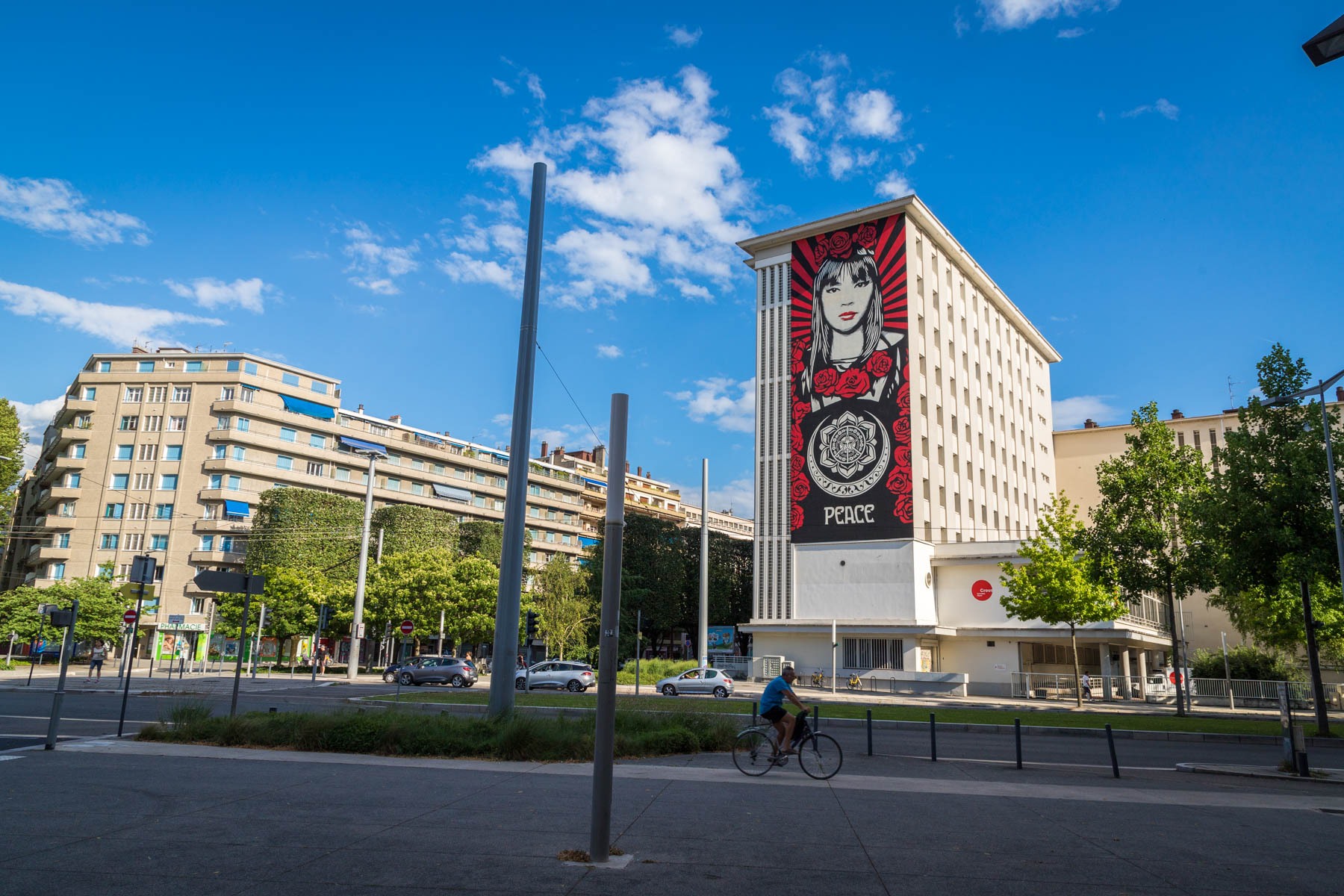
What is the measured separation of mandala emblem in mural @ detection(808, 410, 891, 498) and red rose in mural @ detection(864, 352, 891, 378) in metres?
2.61

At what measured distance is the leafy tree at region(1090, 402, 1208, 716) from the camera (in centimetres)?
2983

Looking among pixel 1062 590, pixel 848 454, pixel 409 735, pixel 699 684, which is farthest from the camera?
pixel 848 454

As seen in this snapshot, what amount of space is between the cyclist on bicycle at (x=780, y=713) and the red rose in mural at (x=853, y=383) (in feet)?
141

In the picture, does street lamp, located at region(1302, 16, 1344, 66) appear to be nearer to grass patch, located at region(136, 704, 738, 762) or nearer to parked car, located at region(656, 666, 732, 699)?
grass patch, located at region(136, 704, 738, 762)

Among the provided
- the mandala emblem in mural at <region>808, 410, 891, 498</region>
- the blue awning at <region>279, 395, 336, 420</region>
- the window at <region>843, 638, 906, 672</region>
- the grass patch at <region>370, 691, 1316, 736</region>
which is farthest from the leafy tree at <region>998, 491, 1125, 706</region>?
the blue awning at <region>279, 395, 336, 420</region>

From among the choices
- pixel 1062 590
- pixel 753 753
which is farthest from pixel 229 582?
pixel 1062 590

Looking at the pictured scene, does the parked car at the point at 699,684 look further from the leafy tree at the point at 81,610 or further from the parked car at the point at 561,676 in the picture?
the leafy tree at the point at 81,610

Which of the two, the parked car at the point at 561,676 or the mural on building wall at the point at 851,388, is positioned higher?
the mural on building wall at the point at 851,388

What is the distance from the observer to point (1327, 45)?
5938 mm

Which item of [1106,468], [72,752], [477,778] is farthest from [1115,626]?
[72,752]

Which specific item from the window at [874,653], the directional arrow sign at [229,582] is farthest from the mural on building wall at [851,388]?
the directional arrow sign at [229,582]

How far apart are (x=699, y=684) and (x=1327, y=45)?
110 ft

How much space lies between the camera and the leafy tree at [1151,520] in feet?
97.9

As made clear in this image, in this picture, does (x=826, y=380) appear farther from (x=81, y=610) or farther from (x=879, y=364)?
(x=81, y=610)
